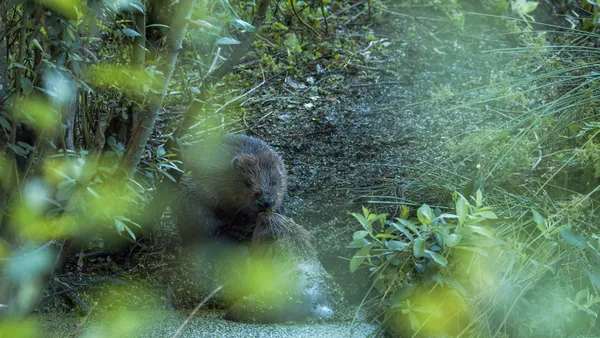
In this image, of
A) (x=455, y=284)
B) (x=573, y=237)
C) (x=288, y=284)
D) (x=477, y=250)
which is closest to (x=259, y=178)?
(x=288, y=284)

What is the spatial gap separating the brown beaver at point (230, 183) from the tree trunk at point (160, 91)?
151cm

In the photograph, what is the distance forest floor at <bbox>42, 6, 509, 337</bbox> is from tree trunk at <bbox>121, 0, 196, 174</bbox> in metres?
0.77

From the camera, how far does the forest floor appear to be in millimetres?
4125

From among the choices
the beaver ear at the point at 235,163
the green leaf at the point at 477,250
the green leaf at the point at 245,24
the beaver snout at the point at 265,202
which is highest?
the green leaf at the point at 245,24

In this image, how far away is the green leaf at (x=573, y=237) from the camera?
9.99ft

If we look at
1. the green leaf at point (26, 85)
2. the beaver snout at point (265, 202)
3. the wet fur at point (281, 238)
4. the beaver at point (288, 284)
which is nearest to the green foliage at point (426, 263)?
the beaver at point (288, 284)

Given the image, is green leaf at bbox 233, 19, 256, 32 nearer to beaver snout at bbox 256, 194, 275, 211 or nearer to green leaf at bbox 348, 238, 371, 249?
green leaf at bbox 348, 238, 371, 249

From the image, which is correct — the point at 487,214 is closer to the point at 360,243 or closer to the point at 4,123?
the point at 360,243

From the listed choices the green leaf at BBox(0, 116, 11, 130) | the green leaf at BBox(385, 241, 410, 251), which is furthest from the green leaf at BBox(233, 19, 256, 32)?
the green leaf at BBox(385, 241, 410, 251)

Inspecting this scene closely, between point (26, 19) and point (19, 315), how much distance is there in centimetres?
113

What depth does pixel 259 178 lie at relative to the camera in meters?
4.84

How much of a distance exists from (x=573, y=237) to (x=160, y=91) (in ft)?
5.88

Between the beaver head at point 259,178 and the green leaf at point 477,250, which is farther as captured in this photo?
the beaver head at point 259,178

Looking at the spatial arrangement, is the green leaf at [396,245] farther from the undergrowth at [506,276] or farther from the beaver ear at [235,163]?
the beaver ear at [235,163]
